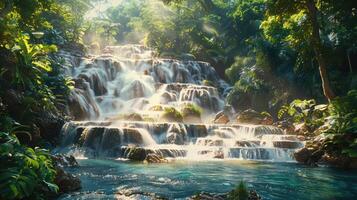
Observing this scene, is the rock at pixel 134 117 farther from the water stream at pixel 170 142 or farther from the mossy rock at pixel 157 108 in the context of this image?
the mossy rock at pixel 157 108

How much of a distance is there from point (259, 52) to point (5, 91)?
19.8 metres

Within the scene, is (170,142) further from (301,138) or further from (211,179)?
(211,179)

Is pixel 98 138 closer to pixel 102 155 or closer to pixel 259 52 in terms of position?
pixel 102 155

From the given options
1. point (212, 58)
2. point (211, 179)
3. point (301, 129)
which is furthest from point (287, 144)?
point (212, 58)

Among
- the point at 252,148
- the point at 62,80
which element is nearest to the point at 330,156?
the point at 252,148

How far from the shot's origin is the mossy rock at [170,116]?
25.1 metres

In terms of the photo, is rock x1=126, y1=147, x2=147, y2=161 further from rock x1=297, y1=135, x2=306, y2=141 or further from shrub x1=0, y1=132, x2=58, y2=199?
shrub x1=0, y1=132, x2=58, y2=199

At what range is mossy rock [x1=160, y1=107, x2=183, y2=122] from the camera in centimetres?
2508

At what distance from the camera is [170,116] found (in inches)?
987

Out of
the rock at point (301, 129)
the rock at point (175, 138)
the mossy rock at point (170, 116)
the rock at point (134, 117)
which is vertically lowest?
the rock at point (175, 138)

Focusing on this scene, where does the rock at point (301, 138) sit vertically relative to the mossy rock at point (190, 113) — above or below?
below

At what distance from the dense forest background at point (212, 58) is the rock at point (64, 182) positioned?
78 centimetres

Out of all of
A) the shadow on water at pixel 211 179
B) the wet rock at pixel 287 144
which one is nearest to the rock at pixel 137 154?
the shadow on water at pixel 211 179

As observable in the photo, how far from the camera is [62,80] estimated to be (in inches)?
866
